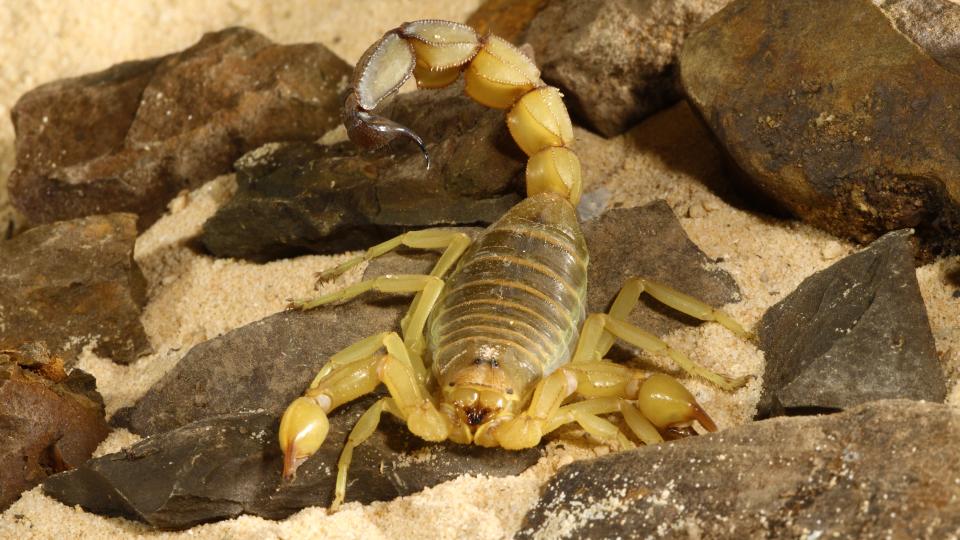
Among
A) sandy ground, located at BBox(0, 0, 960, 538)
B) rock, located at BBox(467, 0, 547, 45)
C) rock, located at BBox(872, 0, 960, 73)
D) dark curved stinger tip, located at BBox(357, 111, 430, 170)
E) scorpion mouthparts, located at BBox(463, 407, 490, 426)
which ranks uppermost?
dark curved stinger tip, located at BBox(357, 111, 430, 170)

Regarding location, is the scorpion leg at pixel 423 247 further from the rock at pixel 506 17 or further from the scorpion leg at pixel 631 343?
the rock at pixel 506 17

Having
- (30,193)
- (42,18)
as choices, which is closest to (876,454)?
(30,193)

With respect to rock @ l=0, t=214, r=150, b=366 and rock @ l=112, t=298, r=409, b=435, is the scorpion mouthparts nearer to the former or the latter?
rock @ l=112, t=298, r=409, b=435

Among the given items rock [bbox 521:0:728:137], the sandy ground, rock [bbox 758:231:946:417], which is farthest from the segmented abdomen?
rock [bbox 521:0:728:137]

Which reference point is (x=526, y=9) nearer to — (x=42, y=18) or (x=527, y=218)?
(x=527, y=218)

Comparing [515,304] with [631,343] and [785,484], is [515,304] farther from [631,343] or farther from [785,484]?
[785,484]

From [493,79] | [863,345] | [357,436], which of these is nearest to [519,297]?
[357,436]
